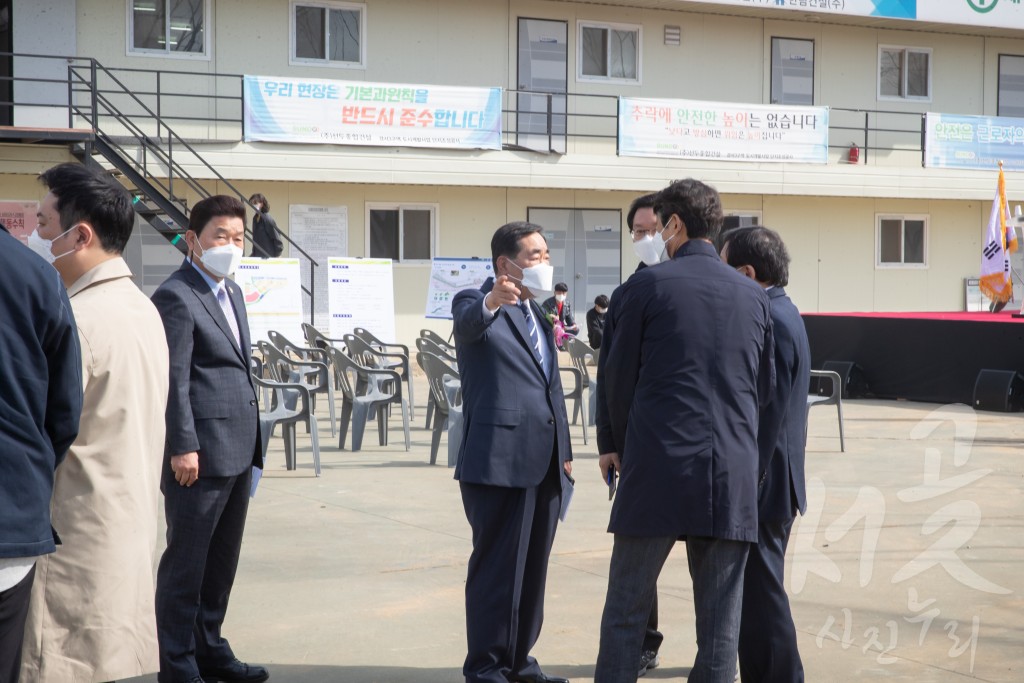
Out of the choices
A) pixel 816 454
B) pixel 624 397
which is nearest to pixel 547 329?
pixel 624 397

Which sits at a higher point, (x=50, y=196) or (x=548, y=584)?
(x=50, y=196)

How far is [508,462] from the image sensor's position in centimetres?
436

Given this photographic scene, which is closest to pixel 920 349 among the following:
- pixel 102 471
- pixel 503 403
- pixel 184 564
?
pixel 503 403

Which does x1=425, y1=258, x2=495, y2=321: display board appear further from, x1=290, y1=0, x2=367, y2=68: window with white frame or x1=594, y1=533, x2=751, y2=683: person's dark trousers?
x1=594, y1=533, x2=751, y2=683: person's dark trousers

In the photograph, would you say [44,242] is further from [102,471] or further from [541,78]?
[541,78]

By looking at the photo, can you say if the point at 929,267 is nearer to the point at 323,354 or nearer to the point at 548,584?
the point at 323,354

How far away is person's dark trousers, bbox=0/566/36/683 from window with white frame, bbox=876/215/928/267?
24.4m

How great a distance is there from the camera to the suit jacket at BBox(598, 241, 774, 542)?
364 cm

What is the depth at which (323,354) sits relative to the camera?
13.1 meters

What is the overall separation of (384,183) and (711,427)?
1739 centimetres

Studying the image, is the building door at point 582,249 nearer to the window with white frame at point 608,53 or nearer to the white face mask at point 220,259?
the window with white frame at point 608,53

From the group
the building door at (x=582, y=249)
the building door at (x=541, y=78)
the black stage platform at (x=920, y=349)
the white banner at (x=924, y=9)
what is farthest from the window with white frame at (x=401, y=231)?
the black stage platform at (x=920, y=349)

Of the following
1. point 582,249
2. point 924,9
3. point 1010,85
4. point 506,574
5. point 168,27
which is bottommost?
point 506,574

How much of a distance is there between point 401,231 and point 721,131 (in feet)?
19.3
